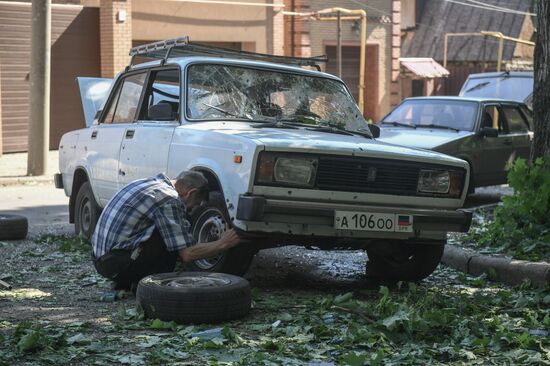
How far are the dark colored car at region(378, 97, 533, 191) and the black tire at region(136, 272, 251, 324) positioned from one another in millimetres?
7833

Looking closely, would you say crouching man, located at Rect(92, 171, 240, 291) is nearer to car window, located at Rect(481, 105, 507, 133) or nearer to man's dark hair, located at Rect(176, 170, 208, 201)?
man's dark hair, located at Rect(176, 170, 208, 201)

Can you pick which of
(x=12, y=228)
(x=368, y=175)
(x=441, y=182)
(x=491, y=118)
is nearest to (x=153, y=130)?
(x=368, y=175)

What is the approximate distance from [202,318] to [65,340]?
37.0 inches

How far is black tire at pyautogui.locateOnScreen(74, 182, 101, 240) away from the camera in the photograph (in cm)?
1004

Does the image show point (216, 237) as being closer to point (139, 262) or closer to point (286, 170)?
point (139, 262)

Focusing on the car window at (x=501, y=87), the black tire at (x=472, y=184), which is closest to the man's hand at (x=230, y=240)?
the black tire at (x=472, y=184)

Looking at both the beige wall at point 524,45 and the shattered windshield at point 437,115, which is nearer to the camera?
the shattered windshield at point 437,115

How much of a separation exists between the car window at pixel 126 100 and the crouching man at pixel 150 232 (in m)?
2.39

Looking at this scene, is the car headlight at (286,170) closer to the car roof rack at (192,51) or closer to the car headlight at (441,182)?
the car headlight at (441,182)

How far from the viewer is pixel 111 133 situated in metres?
9.53

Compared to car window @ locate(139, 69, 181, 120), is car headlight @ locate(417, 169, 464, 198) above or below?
below

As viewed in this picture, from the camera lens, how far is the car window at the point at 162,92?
8.67 metres

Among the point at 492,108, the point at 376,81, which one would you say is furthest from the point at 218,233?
the point at 376,81

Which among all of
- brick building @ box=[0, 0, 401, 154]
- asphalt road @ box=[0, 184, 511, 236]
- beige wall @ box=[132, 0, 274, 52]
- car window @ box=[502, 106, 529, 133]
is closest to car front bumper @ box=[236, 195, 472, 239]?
asphalt road @ box=[0, 184, 511, 236]
